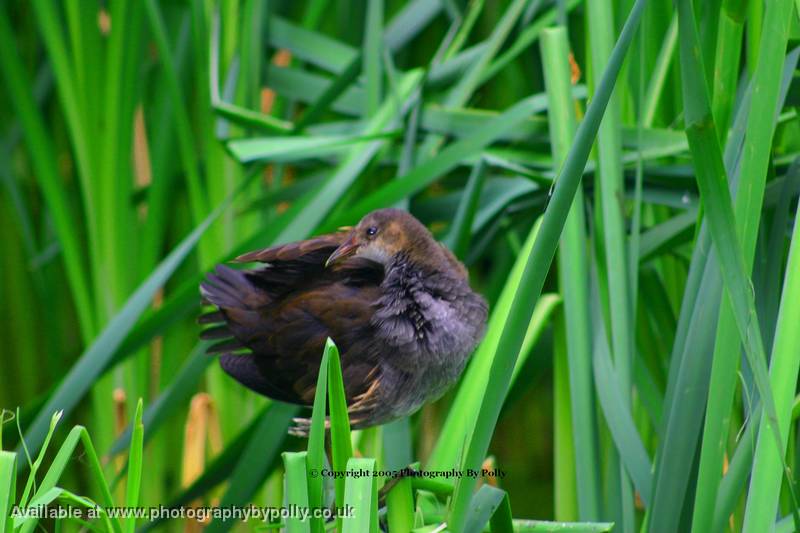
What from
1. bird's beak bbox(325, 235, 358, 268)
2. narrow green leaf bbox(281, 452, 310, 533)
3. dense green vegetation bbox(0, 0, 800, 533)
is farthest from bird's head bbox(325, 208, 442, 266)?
narrow green leaf bbox(281, 452, 310, 533)

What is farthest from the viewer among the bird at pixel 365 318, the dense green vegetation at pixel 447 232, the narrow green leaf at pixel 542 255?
the bird at pixel 365 318

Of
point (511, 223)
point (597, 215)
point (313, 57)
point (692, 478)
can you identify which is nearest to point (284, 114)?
point (313, 57)

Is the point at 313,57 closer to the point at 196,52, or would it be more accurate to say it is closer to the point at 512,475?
the point at 196,52

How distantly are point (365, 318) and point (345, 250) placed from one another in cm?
8

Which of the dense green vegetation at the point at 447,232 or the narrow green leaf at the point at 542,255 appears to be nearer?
the narrow green leaf at the point at 542,255

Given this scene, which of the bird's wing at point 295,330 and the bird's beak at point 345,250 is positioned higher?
the bird's beak at point 345,250

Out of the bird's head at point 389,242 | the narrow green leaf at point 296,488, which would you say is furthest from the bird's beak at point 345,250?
the narrow green leaf at point 296,488

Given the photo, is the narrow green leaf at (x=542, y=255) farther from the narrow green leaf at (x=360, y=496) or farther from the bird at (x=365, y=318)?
the bird at (x=365, y=318)

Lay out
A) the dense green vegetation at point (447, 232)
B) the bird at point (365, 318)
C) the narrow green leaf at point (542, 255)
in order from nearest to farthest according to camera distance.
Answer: the narrow green leaf at point (542, 255)
the dense green vegetation at point (447, 232)
the bird at point (365, 318)

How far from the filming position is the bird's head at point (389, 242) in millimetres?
1126

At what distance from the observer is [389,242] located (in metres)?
1.14

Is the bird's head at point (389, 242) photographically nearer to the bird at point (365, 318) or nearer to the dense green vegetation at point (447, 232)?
the bird at point (365, 318)

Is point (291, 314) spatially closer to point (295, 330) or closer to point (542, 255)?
point (295, 330)

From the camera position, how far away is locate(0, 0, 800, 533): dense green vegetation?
0.77 metres
